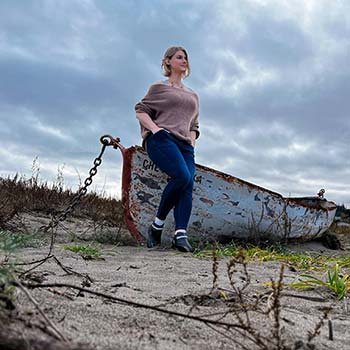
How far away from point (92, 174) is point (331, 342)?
3454mm

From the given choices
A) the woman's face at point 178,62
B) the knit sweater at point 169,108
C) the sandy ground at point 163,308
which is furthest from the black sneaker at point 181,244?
the woman's face at point 178,62

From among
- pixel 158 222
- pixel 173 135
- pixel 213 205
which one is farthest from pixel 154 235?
pixel 173 135

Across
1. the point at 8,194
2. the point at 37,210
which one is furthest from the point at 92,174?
the point at 8,194

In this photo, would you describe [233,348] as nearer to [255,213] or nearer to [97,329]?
[97,329]

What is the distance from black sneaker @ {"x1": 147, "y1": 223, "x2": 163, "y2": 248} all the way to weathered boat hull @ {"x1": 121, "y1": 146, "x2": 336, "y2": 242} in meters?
0.38

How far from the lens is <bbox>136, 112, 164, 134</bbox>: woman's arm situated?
4.94 m

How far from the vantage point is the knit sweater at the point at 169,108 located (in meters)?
5.08

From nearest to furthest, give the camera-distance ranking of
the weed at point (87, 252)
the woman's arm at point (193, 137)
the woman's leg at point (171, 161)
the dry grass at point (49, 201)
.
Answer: the weed at point (87, 252), the woman's leg at point (171, 161), the woman's arm at point (193, 137), the dry grass at point (49, 201)

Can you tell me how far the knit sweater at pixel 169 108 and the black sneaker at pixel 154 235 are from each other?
0.90 meters

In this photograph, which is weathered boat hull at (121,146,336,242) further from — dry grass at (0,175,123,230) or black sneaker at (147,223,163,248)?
dry grass at (0,175,123,230)

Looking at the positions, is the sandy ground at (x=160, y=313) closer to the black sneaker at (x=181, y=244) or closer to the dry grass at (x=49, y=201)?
the black sneaker at (x=181, y=244)

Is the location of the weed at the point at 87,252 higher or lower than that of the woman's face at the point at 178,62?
lower

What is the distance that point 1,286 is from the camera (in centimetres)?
131

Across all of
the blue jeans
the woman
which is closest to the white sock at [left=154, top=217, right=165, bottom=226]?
the woman
